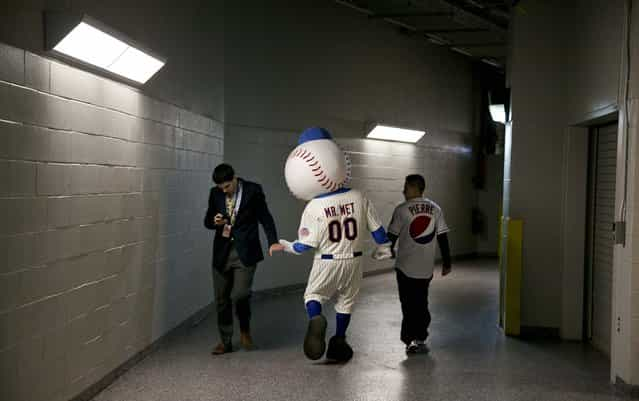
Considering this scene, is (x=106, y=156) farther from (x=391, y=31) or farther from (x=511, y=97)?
(x=391, y=31)

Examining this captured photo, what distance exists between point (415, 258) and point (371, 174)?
4.89 metres

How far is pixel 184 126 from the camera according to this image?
670 cm

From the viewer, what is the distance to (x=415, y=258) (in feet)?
20.0

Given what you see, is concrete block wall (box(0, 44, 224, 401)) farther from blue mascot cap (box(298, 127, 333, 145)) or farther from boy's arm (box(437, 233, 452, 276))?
boy's arm (box(437, 233, 452, 276))

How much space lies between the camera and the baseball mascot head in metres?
5.36

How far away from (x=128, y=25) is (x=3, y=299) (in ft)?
7.79

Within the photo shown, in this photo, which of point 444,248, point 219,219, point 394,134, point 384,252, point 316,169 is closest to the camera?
point 316,169

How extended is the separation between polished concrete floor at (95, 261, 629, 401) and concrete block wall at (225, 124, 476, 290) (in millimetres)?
1849

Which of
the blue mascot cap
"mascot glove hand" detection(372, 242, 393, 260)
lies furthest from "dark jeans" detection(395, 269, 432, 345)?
the blue mascot cap

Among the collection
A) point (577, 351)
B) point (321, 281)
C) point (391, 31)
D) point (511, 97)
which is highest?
point (391, 31)

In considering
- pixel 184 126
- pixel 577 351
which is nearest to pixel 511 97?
pixel 577 351

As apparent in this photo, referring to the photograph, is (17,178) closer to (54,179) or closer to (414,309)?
(54,179)

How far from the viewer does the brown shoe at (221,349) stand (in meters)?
5.90

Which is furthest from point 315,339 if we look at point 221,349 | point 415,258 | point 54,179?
point 54,179
